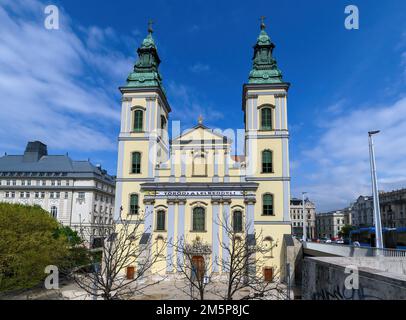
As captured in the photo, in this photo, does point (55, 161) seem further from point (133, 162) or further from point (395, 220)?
point (395, 220)

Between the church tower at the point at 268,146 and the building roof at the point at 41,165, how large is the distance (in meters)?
39.4

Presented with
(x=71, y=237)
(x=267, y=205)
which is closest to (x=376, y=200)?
(x=267, y=205)

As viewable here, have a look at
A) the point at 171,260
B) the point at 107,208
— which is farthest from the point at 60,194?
the point at 171,260

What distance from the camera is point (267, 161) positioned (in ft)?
109

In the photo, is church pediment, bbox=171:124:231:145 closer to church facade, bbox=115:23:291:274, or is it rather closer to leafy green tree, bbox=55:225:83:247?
church facade, bbox=115:23:291:274

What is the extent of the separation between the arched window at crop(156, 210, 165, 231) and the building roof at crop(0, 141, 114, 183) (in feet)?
110

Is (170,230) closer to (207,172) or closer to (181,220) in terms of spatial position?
(181,220)

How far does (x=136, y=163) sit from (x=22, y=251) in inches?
566

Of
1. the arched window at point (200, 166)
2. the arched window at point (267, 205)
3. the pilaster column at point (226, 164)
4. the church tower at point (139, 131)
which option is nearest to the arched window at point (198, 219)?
the arched window at point (200, 166)

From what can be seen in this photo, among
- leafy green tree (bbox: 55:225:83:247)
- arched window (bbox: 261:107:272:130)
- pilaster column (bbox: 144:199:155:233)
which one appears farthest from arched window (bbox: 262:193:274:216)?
leafy green tree (bbox: 55:225:83:247)

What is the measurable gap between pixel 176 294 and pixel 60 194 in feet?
146

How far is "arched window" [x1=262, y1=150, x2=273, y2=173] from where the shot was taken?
3316 cm
